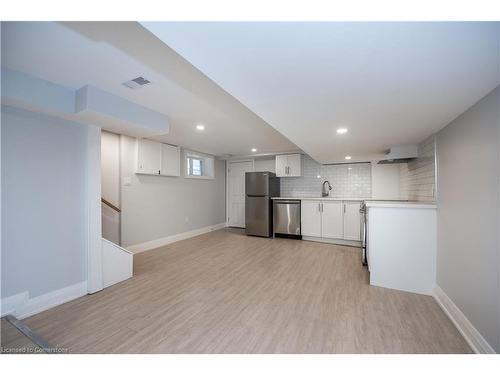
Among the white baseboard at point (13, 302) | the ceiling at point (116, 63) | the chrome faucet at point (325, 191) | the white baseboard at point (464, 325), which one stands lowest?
the white baseboard at point (464, 325)

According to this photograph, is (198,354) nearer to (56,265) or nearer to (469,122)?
(56,265)

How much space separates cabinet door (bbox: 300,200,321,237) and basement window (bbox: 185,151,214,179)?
8.87 feet

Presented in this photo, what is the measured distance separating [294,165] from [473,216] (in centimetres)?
385

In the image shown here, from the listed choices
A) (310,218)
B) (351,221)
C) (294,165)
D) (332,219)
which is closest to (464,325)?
(351,221)

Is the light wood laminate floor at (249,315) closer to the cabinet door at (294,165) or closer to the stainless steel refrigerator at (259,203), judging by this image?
the stainless steel refrigerator at (259,203)

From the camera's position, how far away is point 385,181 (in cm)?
463

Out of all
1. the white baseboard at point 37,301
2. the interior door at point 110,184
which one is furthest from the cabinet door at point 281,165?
the white baseboard at point 37,301

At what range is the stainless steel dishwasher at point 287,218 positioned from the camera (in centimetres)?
484

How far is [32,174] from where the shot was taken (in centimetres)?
198

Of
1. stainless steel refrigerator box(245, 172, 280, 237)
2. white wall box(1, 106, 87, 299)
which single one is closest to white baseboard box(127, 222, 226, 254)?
stainless steel refrigerator box(245, 172, 280, 237)

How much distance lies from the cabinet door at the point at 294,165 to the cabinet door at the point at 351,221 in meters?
1.42

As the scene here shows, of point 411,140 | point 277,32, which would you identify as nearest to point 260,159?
point 411,140

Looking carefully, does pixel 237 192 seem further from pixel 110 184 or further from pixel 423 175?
pixel 423 175

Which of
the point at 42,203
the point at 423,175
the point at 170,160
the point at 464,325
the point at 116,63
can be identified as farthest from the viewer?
the point at 170,160
